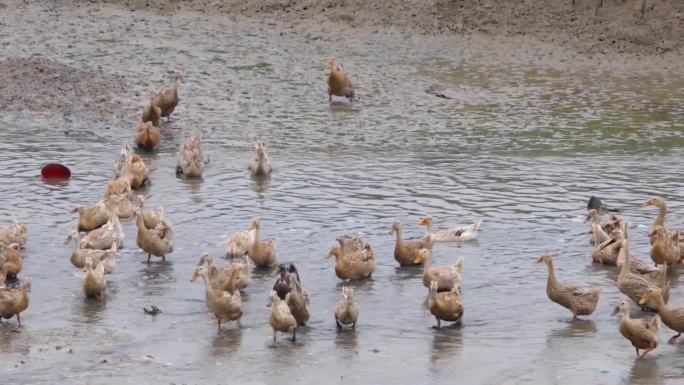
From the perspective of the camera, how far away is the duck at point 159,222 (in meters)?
14.2

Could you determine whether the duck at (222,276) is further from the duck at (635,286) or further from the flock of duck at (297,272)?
the duck at (635,286)

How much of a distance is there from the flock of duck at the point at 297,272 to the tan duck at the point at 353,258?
10mm

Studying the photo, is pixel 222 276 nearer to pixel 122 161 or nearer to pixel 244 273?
pixel 244 273

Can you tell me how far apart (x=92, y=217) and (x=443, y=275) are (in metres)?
4.46

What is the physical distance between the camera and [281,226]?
1561 cm

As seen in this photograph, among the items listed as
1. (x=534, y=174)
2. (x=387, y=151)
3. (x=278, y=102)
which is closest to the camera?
(x=534, y=174)

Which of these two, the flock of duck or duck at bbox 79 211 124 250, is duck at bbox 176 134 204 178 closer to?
the flock of duck

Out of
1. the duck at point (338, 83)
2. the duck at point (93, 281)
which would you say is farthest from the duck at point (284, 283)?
the duck at point (338, 83)

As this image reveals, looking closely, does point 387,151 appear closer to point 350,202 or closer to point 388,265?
point 350,202

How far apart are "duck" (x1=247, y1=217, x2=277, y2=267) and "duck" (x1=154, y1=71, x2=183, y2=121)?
7.16m

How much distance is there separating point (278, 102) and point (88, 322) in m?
10.4

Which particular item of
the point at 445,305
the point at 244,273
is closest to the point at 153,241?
the point at 244,273

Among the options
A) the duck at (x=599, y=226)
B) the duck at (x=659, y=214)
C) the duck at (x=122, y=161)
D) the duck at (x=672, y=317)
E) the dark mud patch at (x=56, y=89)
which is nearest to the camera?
the duck at (x=672, y=317)

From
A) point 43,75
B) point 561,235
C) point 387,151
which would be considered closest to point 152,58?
point 43,75
